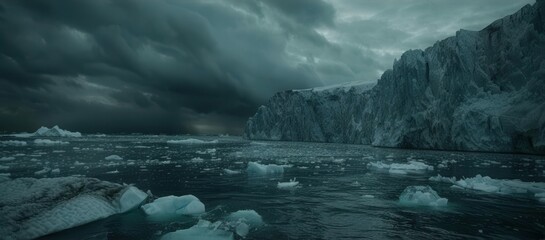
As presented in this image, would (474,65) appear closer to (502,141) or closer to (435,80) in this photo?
(435,80)

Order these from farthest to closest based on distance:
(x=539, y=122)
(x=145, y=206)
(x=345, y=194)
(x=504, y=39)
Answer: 1. (x=504, y=39)
2. (x=539, y=122)
3. (x=345, y=194)
4. (x=145, y=206)

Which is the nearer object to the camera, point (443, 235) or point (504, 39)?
point (443, 235)

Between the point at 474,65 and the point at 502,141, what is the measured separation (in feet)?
39.3

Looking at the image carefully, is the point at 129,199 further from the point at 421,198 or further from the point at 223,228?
the point at 421,198

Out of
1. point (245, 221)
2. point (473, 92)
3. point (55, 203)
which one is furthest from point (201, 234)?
point (473, 92)

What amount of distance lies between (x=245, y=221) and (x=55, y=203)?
16.3 feet

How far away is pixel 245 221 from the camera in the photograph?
8.79m

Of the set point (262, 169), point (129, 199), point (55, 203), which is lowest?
point (129, 199)

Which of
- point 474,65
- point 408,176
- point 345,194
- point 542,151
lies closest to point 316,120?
point 474,65

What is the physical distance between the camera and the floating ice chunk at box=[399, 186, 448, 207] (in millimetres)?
11234

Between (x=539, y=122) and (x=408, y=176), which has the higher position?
(x=539, y=122)

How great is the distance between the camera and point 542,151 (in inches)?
1535

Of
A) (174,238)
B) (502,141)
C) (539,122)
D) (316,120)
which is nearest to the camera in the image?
(174,238)

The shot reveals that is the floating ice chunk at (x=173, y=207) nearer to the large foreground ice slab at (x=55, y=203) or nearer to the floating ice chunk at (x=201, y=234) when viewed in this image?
the large foreground ice slab at (x=55, y=203)
